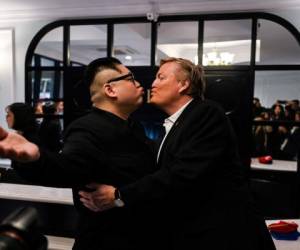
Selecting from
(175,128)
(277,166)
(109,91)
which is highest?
(109,91)

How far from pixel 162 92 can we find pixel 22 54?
442 centimetres

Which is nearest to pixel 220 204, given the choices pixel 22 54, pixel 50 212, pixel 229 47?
pixel 50 212

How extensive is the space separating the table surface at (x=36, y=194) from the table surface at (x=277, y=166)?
261cm

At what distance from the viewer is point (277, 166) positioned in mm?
4254

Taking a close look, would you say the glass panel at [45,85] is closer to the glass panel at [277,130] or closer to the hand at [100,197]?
the glass panel at [277,130]

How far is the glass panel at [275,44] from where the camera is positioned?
18.3 feet

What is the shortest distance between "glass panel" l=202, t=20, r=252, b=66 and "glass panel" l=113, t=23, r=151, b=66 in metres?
0.98

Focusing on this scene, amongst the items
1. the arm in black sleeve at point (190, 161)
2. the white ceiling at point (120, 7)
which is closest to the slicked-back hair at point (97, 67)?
the arm in black sleeve at point (190, 161)

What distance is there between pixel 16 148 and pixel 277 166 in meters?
4.02

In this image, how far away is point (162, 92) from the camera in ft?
4.95

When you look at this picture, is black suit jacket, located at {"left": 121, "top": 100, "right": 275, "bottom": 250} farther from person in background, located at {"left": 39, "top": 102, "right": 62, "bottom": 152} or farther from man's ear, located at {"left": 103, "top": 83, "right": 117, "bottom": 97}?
person in background, located at {"left": 39, "top": 102, "right": 62, "bottom": 152}

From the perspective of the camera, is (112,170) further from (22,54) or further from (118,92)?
(22,54)

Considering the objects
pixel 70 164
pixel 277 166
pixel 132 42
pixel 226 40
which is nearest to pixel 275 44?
pixel 226 40

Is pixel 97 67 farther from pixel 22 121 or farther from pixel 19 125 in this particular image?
pixel 22 121
